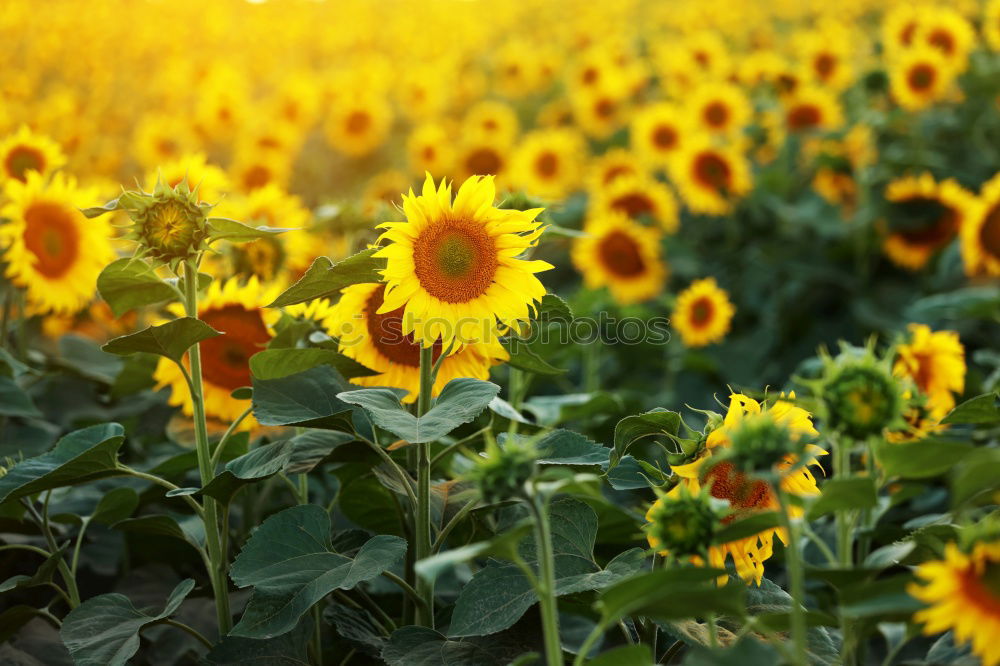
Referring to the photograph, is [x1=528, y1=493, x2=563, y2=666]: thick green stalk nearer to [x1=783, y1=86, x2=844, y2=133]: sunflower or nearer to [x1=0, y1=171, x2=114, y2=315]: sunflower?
[x1=0, y1=171, x2=114, y2=315]: sunflower

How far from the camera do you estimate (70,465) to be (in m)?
1.22

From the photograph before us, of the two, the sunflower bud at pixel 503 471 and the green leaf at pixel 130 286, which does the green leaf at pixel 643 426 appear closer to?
the sunflower bud at pixel 503 471

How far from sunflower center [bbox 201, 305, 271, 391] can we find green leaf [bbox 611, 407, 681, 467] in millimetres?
673

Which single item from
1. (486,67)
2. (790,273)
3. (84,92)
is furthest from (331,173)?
(790,273)

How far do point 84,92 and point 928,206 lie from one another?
6.47 metres

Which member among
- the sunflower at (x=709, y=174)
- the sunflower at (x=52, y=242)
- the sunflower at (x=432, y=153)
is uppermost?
the sunflower at (x=432, y=153)

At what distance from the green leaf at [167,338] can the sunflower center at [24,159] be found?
1.22 metres

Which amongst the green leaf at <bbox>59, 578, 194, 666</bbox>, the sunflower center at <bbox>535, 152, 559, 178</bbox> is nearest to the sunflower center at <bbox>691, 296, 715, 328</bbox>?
the sunflower center at <bbox>535, 152, 559, 178</bbox>

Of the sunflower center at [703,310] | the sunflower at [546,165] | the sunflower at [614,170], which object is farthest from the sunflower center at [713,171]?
the sunflower center at [703,310]

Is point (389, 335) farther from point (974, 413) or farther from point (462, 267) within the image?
point (974, 413)

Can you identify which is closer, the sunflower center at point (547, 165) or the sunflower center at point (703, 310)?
the sunflower center at point (703, 310)

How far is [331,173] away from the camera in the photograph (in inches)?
236

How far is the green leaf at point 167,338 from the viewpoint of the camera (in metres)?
1.21

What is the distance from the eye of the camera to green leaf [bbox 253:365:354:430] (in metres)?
1.19
